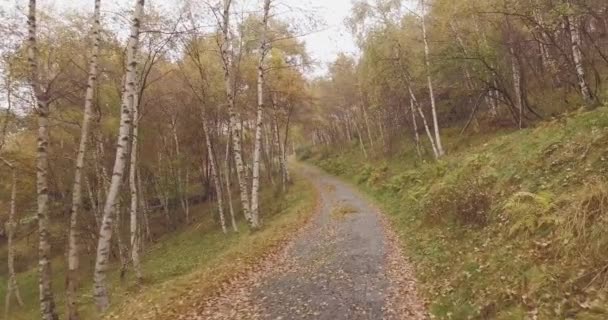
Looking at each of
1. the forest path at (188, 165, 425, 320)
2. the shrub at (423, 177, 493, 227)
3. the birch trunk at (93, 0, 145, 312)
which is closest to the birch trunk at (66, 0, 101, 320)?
the birch trunk at (93, 0, 145, 312)

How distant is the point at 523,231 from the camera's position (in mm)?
6598

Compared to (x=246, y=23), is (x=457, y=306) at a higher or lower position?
lower

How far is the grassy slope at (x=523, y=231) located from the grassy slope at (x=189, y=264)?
4.47 metres

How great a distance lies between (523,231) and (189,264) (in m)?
12.9

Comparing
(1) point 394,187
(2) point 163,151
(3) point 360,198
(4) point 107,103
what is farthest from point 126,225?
(1) point 394,187

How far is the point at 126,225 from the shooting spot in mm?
27734

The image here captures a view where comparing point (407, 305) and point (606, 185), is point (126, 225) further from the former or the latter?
point (606, 185)

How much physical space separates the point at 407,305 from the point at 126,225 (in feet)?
85.0

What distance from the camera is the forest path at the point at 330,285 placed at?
651cm

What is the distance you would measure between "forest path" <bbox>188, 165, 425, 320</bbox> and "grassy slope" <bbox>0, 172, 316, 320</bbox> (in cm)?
68

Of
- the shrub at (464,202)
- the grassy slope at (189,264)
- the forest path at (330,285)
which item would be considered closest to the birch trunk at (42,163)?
the grassy slope at (189,264)

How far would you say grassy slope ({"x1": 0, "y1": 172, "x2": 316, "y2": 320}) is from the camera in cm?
790

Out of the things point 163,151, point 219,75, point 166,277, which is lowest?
point 166,277

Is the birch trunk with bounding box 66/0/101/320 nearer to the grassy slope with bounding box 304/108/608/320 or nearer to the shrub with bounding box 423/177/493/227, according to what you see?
the grassy slope with bounding box 304/108/608/320
